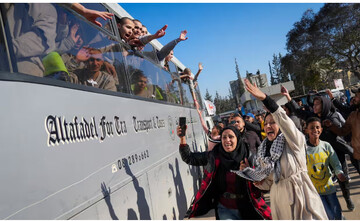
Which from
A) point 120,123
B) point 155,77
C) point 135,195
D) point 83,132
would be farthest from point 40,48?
point 155,77

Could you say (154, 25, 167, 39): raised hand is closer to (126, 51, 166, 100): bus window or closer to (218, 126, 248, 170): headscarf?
(126, 51, 166, 100): bus window

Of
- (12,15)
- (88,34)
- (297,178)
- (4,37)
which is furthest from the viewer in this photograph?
(88,34)

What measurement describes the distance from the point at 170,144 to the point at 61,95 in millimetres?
2959

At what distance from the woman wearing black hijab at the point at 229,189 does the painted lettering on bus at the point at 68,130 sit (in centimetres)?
161

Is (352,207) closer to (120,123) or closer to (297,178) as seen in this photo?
(297,178)

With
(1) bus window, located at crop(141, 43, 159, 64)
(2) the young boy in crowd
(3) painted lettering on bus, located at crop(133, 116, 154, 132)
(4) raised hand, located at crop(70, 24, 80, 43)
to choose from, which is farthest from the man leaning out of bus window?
(2) the young boy in crowd

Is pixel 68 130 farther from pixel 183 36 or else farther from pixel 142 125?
pixel 183 36

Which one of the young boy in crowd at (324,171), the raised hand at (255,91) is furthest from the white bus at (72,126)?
the young boy in crowd at (324,171)

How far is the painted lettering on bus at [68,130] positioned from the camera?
2.12 m

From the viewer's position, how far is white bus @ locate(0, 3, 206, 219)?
6.06 feet

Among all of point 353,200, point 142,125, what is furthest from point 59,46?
point 353,200

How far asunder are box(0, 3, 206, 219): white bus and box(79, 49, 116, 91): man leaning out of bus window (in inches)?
0.6

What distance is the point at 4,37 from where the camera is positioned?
2.06 meters

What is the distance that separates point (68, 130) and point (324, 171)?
345cm
